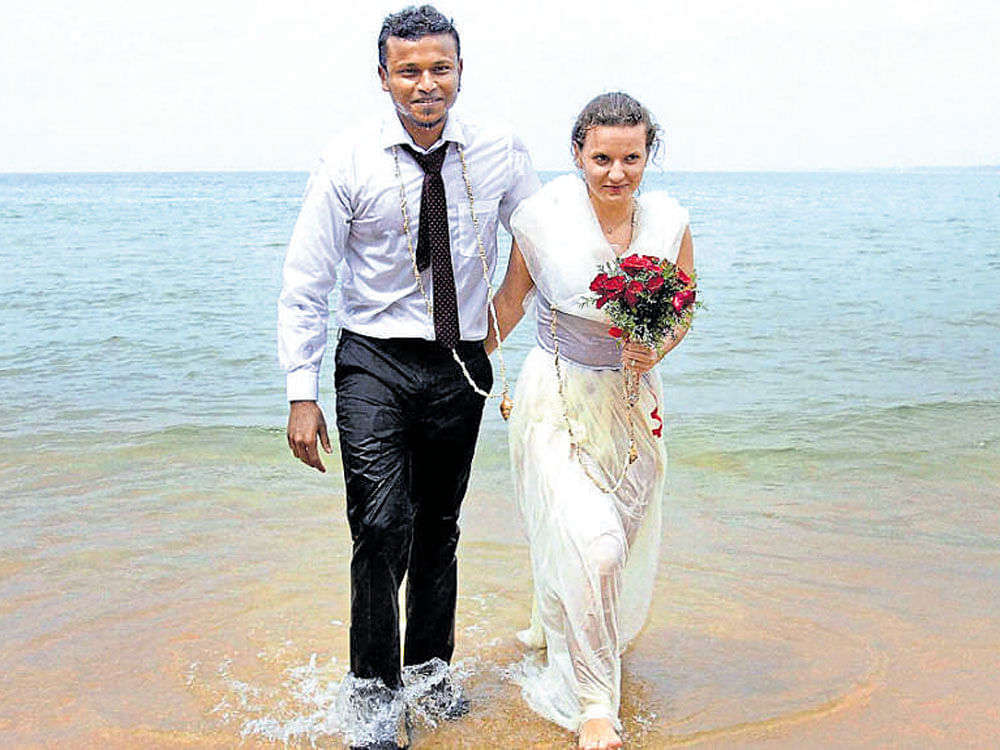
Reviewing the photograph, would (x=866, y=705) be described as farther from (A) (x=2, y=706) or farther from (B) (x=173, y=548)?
(B) (x=173, y=548)

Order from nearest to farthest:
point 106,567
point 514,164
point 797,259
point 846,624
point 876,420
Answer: point 514,164, point 846,624, point 106,567, point 876,420, point 797,259

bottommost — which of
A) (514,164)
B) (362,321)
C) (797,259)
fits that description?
(797,259)

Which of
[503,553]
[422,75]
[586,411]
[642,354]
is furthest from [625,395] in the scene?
[503,553]

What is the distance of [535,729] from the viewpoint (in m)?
4.29

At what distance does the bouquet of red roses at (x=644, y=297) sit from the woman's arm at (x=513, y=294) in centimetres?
37

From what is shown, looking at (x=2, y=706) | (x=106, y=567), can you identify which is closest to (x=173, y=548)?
(x=106, y=567)

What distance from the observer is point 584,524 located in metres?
4.04

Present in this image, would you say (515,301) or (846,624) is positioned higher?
(515,301)

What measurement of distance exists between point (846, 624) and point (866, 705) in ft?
2.80

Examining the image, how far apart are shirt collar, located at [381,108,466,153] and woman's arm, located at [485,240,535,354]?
467 mm

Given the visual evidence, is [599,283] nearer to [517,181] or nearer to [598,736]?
[517,181]

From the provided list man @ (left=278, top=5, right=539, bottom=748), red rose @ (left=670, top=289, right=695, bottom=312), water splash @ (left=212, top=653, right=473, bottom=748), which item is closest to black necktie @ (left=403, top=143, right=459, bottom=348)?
man @ (left=278, top=5, right=539, bottom=748)

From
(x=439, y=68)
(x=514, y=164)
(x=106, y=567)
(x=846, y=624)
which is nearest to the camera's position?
(x=439, y=68)

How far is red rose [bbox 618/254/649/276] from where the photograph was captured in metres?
3.95
